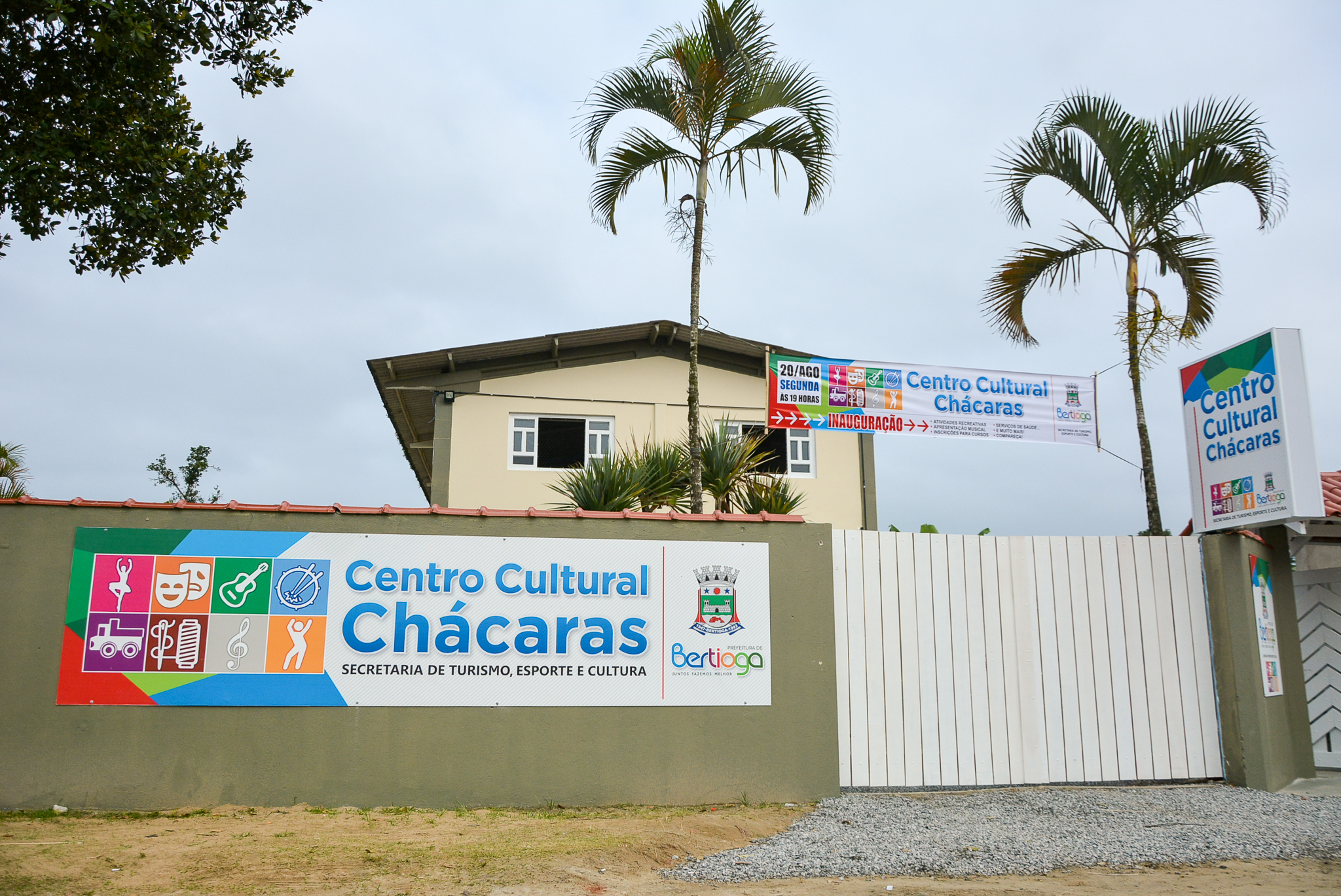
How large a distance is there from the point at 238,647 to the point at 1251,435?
9.21 m

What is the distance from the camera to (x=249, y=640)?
7691 millimetres

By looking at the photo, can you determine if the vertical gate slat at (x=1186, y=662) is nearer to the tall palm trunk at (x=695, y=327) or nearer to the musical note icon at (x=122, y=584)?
the tall palm trunk at (x=695, y=327)

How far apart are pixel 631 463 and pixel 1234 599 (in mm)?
6207

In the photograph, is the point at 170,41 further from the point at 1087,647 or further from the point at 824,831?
the point at 1087,647

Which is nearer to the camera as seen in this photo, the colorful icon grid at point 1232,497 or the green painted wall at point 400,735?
the green painted wall at point 400,735

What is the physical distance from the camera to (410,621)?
25.9 ft

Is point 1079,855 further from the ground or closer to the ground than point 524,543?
closer to the ground

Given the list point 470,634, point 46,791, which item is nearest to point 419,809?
point 470,634

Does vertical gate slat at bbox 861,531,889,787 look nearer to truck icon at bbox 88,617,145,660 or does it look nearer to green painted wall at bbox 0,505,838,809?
A: green painted wall at bbox 0,505,838,809

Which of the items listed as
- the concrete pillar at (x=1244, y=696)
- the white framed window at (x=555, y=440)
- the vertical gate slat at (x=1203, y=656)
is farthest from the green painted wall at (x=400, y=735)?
the white framed window at (x=555, y=440)

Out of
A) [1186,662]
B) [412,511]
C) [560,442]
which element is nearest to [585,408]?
[560,442]

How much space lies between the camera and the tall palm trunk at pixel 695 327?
10.6 meters

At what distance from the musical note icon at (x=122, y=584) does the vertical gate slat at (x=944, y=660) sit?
676 cm

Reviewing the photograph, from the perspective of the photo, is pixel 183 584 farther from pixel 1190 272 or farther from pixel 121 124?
pixel 1190 272
